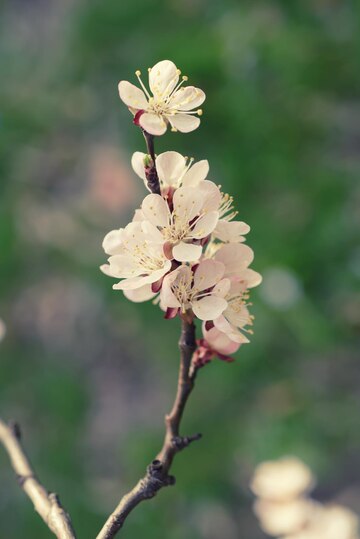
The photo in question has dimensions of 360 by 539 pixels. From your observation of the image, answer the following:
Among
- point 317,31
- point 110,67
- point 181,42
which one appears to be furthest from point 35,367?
point 317,31

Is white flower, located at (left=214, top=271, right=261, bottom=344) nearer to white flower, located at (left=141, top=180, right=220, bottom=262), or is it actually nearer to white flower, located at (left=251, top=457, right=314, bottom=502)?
white flower, located at (left=141, top=180, right=220, bottom=262)

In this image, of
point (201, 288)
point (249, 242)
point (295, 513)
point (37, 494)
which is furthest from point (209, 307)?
point (249, 242)

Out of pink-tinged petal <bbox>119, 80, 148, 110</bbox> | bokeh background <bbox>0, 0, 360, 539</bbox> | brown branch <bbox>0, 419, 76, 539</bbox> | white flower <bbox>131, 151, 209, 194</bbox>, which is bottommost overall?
brown branch <bbox>0, 419, 76, 539</bbox>

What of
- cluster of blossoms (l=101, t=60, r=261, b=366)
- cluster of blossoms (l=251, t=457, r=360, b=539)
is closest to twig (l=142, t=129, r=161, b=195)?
cluster of blossoms (l=101, t=60, r=261, b=366)

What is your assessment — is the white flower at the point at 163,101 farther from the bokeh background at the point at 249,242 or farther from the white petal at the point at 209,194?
the bokeh background at the point at 249,242

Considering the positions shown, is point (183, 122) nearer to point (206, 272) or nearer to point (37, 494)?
point (206, 272)

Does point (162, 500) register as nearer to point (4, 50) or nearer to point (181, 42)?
point (181, 42)
